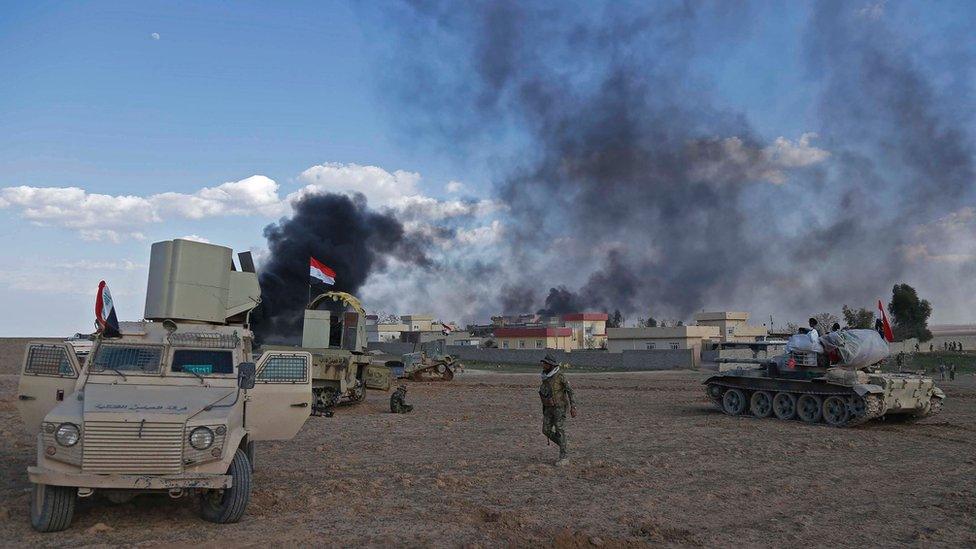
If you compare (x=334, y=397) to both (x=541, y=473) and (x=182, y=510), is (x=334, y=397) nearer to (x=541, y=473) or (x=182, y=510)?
(x=541, y=473)

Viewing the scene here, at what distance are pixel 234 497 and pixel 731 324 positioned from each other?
78.6 m

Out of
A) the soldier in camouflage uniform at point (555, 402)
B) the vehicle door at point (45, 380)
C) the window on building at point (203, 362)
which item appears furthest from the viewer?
the soldier in camouflage uniform at point (555, 402)

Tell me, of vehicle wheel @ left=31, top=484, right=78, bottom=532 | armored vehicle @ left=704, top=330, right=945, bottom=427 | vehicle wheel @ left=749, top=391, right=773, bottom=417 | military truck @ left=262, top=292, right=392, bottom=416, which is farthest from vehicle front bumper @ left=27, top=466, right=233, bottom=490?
vehicle wheel @ left=749, top=391, right=773, bottom=417

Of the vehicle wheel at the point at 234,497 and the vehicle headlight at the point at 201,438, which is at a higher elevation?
the vehicle headlight at the point at 201,438

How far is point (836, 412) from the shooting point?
18984 mm

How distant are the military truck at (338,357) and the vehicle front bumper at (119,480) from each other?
12850 millimetres

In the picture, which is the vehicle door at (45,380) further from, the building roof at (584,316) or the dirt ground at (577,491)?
the building roof at (584,316)

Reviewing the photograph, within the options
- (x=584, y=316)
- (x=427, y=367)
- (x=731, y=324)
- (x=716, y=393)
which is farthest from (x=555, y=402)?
(x=584, y=316)

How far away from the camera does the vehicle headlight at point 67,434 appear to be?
721 centimetres

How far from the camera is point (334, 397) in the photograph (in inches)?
844

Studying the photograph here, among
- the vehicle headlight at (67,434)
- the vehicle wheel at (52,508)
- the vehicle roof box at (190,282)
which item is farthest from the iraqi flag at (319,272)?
the vehicle headlight at (67,434)

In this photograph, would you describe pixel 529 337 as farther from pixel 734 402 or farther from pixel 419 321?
pixel 734 402

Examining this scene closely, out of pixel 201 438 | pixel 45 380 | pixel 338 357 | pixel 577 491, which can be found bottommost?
pixel 577 491

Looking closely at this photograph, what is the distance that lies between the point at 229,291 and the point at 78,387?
712 cm
